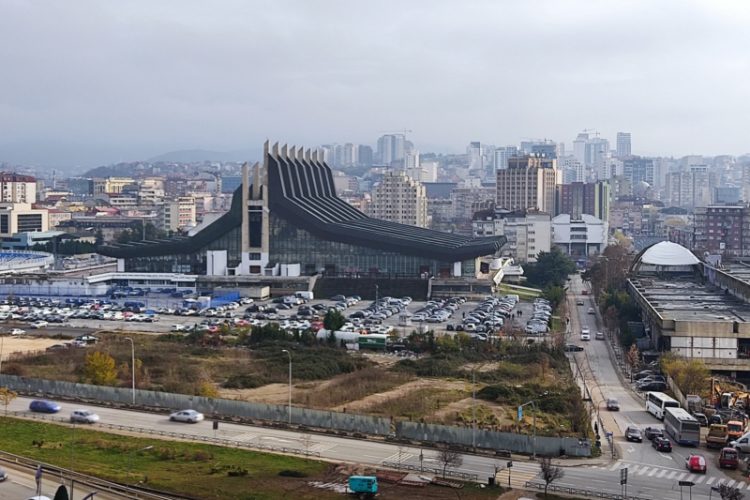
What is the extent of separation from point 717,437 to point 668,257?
33082 mm

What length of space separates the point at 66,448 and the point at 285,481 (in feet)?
17.8

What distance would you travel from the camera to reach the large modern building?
5450cm

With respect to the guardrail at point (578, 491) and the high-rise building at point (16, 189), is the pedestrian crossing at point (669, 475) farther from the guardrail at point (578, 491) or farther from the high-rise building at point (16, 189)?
the high-rise building at point (16, 189)

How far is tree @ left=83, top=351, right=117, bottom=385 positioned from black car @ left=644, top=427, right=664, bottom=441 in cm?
1457

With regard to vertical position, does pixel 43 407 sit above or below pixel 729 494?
below

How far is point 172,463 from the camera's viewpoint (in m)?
21.5

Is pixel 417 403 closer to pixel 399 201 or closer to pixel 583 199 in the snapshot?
pixel 399 201

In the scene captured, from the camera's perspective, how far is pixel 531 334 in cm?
4166

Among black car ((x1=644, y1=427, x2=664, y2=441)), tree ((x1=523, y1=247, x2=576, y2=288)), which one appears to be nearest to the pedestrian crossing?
black car ((x1=644, y1=427, x2=664, y2=441))

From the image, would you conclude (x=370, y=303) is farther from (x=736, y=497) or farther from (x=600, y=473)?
(x=736, y=497)

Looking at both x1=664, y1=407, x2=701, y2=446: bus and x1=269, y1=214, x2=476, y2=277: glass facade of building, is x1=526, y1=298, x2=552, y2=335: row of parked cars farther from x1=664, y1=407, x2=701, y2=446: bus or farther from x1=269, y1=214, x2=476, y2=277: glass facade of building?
x1=664, y1=407, x2=701, y2=446: bus

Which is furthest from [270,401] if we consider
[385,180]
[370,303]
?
[385,180]

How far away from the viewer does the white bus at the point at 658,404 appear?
89.0 feet

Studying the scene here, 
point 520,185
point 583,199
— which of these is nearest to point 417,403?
point 520,185
